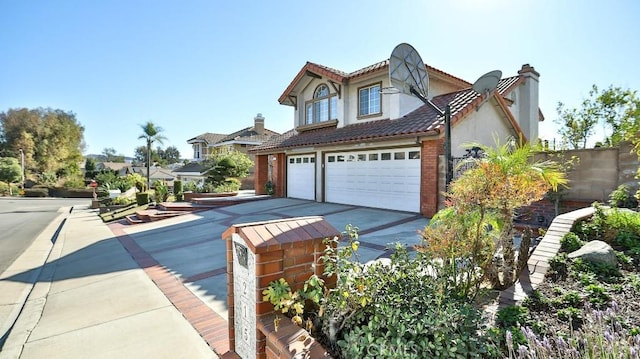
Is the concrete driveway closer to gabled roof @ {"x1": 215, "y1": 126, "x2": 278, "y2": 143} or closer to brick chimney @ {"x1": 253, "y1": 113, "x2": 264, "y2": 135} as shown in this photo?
gabled roof @ {"x1": 215, "y1": 126, "x2": 278, "y2": 143}

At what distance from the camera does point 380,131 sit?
11.8m

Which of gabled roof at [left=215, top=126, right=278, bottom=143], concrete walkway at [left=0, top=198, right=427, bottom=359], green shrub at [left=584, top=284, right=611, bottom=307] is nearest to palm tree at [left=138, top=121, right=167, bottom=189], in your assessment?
gabled roof at [left=215, top=126, right=278, bottom=143]

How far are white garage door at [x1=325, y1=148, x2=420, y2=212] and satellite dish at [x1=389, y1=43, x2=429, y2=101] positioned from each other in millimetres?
2605

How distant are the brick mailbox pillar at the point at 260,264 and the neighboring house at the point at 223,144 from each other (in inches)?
1023

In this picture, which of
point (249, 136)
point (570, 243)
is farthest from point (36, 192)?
point (570, 243)

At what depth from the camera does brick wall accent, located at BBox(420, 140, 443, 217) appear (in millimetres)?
A: 10031

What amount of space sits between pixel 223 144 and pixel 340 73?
892 inches

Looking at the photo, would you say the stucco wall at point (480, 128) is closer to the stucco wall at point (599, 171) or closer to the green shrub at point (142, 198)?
the stucco wall at point (599, 171)

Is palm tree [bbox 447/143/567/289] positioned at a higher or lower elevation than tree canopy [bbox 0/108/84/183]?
lower

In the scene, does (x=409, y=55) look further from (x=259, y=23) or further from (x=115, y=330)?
(x=115, y=330)

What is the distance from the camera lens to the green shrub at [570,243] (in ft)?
14.2

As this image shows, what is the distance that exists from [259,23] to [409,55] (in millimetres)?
5608

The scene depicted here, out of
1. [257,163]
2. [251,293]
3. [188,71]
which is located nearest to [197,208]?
[257,163]

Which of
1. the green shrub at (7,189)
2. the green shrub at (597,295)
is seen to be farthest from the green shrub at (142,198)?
the green shrub at (7,189)
